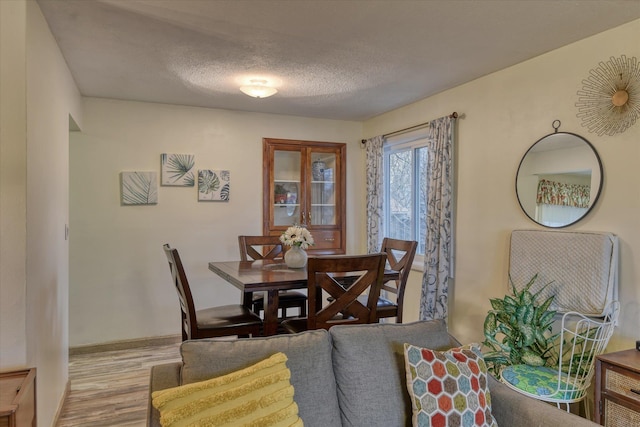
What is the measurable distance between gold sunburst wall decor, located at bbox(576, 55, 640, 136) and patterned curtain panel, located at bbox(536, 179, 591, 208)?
0.36 m

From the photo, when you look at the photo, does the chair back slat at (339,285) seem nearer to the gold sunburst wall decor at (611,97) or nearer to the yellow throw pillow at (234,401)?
the yellow throw pillow at (234,401)

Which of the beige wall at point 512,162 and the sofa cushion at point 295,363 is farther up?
the beige wall at point 512,162

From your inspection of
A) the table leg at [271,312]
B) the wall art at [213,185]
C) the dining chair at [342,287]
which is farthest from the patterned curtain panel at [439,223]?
the wall art at [213,185]

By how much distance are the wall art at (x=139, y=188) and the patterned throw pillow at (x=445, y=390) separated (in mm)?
3356

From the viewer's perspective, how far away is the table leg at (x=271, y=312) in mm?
2596

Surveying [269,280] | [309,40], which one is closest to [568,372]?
[269,280]

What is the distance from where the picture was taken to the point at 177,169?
423 cm

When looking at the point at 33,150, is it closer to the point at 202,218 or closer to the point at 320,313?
the point at 320,313

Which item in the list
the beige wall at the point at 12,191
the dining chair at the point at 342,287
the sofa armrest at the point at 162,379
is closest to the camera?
the sofa armrest at the point at 162,379

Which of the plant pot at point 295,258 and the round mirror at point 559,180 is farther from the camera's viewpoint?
the plant pot at point 295,258

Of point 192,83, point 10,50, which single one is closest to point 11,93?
point 10,50

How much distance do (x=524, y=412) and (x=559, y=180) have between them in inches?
68.6

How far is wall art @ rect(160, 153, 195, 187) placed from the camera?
4180 mm

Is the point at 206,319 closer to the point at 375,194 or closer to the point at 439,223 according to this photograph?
the point at 439,223
